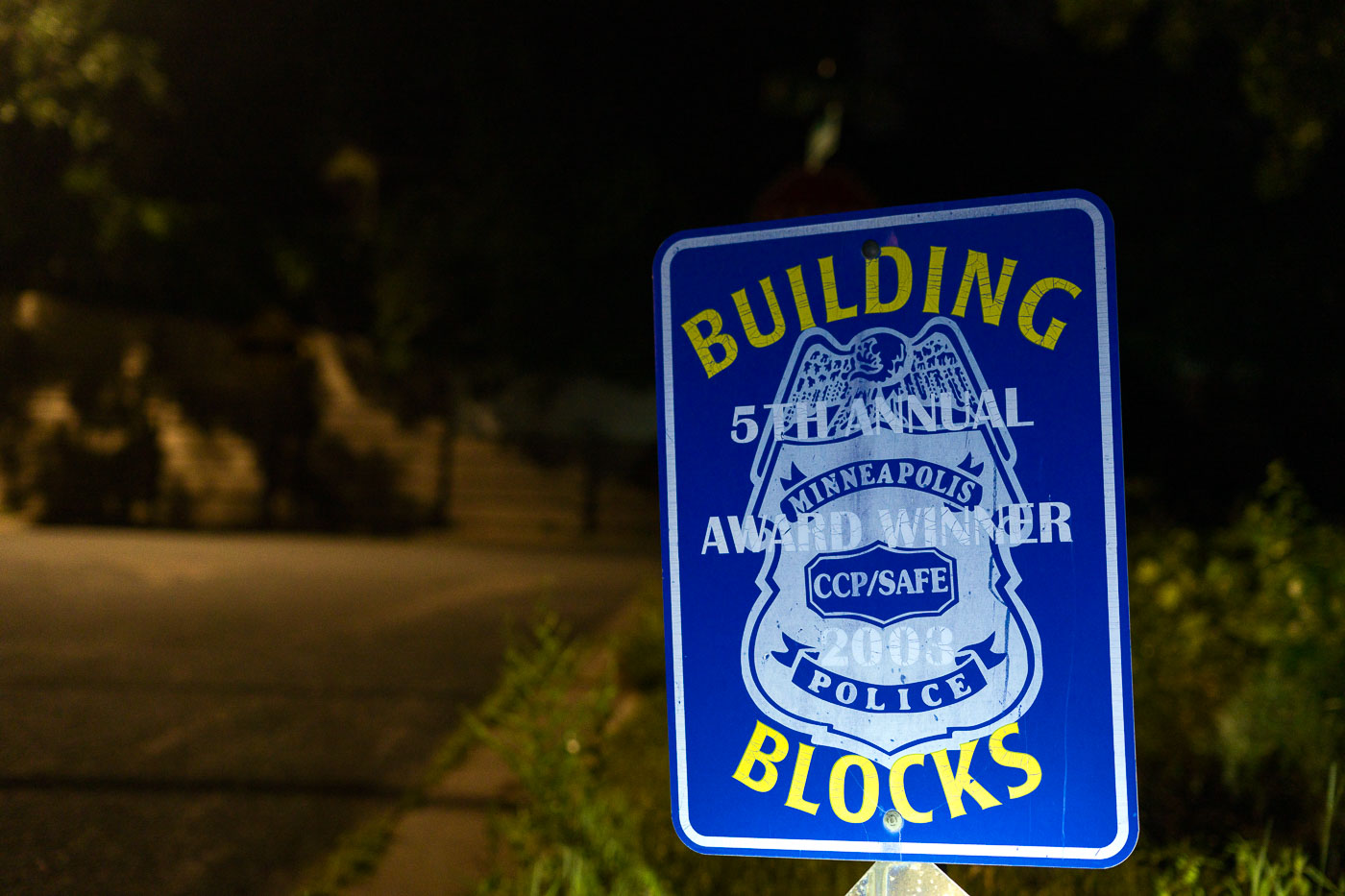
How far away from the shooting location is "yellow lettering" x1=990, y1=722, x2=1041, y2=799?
5.10 ft

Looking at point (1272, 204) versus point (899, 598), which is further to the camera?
point (1272, 204)

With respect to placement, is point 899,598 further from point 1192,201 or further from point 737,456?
point 1192,201

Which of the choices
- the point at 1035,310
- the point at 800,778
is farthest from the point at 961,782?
the point at 1035,310

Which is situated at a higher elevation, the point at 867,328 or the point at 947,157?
the point at 947,157

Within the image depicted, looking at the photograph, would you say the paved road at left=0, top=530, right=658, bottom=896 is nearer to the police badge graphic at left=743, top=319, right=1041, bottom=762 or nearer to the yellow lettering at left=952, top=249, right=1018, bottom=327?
the police badge graphic at left=743, top=319, right=1041, bottom=762

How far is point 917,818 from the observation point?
1.59m

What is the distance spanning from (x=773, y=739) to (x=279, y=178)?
1558cm

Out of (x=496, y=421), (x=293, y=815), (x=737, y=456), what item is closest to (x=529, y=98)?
(x=496, y=421)

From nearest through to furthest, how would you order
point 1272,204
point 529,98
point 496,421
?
point 1272,204, point 529,98, point 496,421

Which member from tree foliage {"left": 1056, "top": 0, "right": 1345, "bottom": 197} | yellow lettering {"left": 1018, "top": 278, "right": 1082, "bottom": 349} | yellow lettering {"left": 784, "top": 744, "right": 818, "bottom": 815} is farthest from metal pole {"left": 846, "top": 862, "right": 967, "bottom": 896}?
tree foliage {"left": 1056, "top": 0, "right": 1345, "bottom": 197}

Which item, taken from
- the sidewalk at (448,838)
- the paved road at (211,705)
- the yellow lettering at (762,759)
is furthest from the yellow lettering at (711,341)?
the paved road at (211,705)

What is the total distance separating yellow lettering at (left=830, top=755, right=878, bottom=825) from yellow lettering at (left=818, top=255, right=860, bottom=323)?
2.21 ft

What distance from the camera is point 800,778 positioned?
5.39ft

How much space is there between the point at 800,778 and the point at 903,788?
15 cm
